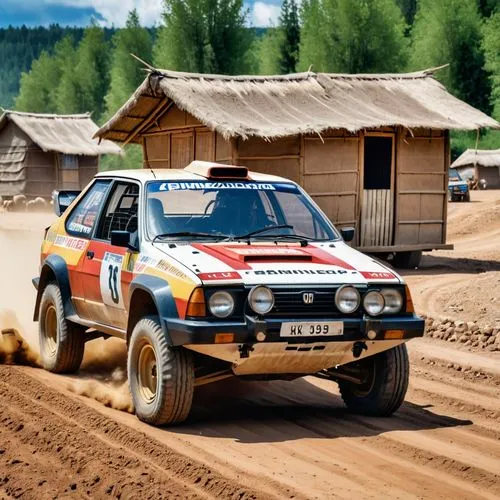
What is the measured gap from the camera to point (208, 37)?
223 ft

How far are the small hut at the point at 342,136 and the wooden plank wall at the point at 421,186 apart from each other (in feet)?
0.06

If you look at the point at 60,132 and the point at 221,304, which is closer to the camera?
the point at 221,304

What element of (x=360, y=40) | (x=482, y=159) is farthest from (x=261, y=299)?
(x=360, y=40)

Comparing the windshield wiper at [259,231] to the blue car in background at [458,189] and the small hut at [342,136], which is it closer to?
the small hut at [342,136]

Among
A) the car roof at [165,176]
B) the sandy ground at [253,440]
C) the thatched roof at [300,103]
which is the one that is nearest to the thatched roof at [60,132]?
the thatched roof at [300,103]

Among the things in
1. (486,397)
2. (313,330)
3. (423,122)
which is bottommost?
(486,397)

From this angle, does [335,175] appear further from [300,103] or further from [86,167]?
[86,167]

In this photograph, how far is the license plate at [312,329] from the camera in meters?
7.04

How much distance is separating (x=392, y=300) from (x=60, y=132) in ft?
134

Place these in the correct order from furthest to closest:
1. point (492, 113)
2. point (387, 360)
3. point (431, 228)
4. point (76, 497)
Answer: point (492, 113) → point (431, 228) → point (387, 360) → point (76, 497)

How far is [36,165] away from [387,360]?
40.0 metres

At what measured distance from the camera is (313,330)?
7.11m

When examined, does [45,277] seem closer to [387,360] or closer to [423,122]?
[387,360]

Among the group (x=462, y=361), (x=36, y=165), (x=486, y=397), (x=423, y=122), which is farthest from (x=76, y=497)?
(x=36, y=165)
